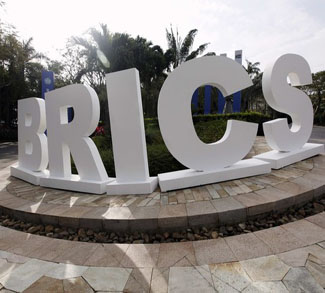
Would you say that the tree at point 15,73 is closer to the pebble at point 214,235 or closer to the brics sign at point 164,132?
the brics sign at point 164,132

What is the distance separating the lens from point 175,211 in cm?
247

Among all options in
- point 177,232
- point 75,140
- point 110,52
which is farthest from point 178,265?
point 110,52

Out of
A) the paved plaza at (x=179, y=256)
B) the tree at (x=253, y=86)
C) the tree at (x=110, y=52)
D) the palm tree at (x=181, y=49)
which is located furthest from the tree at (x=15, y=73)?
the tree at (x=253, y=86)

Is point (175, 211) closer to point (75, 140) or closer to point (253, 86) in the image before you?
point (75, 140)

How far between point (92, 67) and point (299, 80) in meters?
11.3

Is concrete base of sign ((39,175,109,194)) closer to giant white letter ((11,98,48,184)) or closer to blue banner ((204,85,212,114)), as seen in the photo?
giant white letter ((11,98,48,184))

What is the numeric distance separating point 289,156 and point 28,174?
572 centimetres

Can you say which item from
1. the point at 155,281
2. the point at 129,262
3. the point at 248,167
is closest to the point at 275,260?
the point at 155,281

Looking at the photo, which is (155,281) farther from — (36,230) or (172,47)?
(172,47)

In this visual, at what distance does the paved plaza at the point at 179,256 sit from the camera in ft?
5.00

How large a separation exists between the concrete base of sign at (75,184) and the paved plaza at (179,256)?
376 millimetres

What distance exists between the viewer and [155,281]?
1.57 meters

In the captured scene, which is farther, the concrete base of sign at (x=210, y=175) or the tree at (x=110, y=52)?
the tree at (x=110, y=52)

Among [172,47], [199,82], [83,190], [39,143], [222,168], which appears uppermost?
[172,47]
